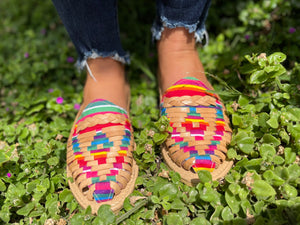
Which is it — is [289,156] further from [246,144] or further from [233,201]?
[233,201]

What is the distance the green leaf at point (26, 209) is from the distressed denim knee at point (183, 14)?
89cm

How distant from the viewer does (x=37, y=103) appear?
150 cm

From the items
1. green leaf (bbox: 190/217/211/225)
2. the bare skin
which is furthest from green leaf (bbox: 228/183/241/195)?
the bare skin

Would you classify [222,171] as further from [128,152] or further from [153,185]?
[128,152]

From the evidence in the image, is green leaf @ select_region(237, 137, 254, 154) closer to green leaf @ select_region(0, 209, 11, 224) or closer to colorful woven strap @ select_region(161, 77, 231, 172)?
colorful woven strap @ select_region(161, 77, 231, 172)

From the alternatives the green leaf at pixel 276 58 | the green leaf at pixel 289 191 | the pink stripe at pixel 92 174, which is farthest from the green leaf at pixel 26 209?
the green leaf at pixel 276 58

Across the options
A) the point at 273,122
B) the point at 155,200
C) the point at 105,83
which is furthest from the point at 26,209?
the point at 273,122

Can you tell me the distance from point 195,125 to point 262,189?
0.33 meters

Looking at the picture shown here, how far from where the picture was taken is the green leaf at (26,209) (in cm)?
104

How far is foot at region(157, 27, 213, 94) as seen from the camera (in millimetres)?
1213

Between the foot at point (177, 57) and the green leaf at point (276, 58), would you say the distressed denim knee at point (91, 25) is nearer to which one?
the foot at point (177, 57)

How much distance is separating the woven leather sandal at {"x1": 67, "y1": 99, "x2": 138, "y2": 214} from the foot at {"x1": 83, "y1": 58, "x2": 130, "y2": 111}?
0.05 meters

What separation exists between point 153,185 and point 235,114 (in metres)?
0.47

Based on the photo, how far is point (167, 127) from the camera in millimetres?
1084
